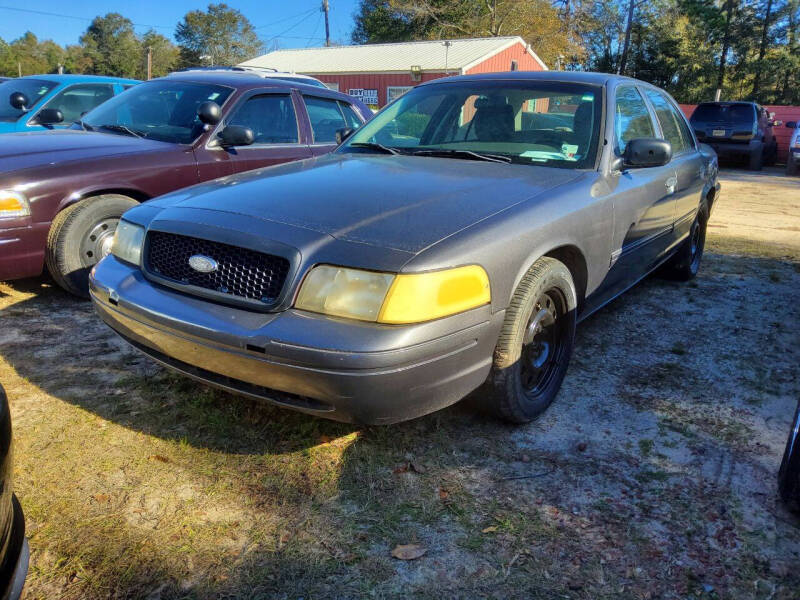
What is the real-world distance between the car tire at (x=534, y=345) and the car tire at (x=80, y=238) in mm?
2866

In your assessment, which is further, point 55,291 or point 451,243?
point 55,291

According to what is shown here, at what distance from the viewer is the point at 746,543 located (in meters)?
2.19

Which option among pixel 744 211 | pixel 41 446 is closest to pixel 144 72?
pixel 744 211

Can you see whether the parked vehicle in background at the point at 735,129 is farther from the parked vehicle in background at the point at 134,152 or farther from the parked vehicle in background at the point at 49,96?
the parked vehicle in background at the point at 49,96

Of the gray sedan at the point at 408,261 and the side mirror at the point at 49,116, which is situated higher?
the side mirror at the point at 49,116

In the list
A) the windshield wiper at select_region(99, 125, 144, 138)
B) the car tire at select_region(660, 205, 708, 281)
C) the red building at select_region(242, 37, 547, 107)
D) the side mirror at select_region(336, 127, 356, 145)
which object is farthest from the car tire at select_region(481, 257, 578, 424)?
the red building at select_region(242, 37, 547, 107)

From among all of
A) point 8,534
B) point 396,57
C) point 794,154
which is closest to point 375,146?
point 8,534

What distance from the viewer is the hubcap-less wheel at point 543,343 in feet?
9.44

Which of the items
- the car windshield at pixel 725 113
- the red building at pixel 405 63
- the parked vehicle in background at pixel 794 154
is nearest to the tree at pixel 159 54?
the red building at pixel 405 63

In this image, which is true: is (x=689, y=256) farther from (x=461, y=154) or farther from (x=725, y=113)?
(x=725, y=113)

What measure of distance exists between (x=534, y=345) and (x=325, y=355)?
122 centimetres

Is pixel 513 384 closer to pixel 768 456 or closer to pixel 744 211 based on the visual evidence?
pixel 768 456

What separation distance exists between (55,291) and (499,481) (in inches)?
146

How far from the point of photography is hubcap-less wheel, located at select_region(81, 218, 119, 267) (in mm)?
4281
